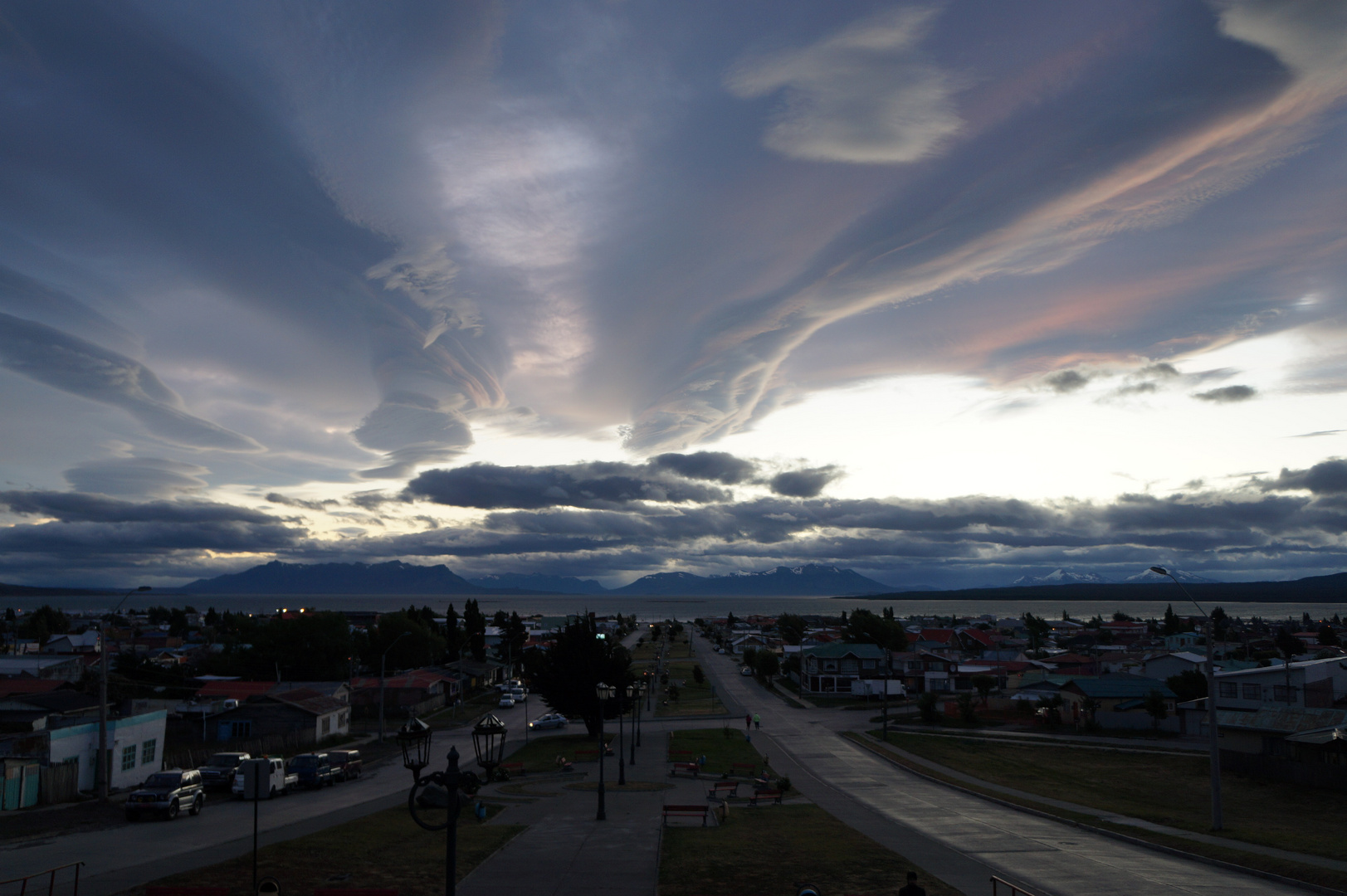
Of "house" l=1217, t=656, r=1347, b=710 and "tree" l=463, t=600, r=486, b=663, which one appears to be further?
"tree" l=463, t=600, r=486, b=663

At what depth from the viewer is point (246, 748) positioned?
4991cm

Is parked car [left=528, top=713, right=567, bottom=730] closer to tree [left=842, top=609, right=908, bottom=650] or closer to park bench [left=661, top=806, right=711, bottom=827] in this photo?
park bench [left=661, top=806, right=711, bottom=827]

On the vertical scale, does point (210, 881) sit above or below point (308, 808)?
above

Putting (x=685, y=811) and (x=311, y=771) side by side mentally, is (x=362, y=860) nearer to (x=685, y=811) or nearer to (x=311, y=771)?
(x=685, y=811)

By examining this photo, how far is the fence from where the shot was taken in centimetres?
4491

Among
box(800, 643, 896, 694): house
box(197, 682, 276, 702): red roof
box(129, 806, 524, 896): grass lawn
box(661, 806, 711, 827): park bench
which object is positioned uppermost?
box(129, 806, 524, 896): grass lawn

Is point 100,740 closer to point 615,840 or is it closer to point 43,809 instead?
point 43,809

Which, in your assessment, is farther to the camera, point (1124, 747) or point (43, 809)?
point (1124, 747)

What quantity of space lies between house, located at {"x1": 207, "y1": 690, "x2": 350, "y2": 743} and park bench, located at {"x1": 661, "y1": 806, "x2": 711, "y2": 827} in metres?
35.8

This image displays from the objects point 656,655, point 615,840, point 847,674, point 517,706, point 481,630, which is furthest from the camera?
point 656,655

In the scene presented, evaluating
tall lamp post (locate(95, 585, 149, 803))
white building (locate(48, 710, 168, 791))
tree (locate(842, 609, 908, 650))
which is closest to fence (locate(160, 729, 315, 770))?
white building (locate(48, 710, 168, 791))

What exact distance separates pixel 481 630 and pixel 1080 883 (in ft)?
362

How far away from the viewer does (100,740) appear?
3728 cm

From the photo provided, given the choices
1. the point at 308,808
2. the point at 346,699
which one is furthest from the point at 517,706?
the point at 308,808
